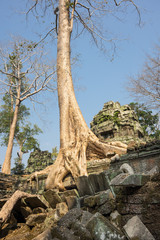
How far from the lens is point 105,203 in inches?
90.3

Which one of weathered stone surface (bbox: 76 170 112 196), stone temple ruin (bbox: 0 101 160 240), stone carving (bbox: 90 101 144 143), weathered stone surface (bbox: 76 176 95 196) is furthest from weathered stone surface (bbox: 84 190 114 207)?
stone carving (bbox: 90 101 144 143)

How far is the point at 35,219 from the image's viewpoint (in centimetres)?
384

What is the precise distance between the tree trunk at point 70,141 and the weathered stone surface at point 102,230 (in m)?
3.38

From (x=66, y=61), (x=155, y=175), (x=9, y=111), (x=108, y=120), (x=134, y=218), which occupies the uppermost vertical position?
(x=9, y=111)

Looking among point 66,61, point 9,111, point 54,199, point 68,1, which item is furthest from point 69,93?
point 9,111

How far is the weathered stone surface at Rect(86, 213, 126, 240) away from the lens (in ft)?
5.96

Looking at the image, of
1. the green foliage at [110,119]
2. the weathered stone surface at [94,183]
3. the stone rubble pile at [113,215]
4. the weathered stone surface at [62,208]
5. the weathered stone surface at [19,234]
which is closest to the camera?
the stone rubble pile at [113,215]

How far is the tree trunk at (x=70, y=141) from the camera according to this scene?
557 centimetres

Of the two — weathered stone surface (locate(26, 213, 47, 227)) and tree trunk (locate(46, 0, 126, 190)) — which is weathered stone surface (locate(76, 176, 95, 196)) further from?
tree trunk (locate(46, 0, 126, 190))

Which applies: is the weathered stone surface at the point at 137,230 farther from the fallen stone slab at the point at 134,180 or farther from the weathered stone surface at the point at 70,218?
the weathered stone surface at the point at 70,218

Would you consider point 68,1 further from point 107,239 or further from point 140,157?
point 107,239

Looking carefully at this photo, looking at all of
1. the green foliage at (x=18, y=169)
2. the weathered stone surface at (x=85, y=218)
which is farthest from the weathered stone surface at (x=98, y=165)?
the green foliage at (x=18, y=169)

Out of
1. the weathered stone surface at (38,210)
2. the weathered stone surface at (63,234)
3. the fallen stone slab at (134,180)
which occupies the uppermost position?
the fallen stone slab at (134,180)

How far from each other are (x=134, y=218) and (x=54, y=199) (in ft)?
9.39
